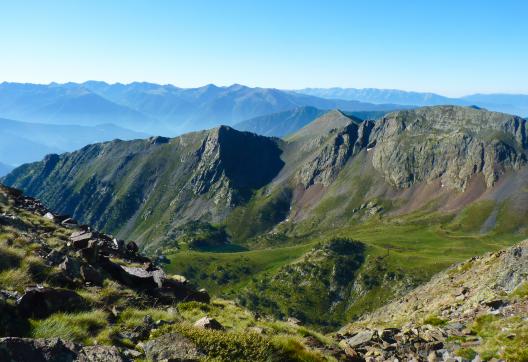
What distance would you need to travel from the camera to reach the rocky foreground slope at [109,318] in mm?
14696

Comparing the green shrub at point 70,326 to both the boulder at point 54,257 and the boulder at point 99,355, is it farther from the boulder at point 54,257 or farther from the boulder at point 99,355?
the boulder at point 54,257

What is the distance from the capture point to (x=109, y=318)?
61.9 ft

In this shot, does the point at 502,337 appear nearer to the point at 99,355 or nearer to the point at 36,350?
the point at 99,355

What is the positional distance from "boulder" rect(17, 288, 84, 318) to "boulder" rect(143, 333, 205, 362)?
14.2ft

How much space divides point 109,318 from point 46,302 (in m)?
2.84

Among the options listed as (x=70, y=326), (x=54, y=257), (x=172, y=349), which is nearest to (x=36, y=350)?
(x=70, y=326)

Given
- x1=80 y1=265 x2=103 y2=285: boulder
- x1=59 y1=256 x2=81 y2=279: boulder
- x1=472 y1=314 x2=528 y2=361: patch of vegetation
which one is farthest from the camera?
x1=80 y1=265 x2=103 y2=285: boulder

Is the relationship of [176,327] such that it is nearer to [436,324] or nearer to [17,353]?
[17,353]

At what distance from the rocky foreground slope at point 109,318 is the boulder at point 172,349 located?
0.12 ft

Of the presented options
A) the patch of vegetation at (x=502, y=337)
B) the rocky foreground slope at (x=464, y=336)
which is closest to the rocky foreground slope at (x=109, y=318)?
the rocky foreground slope at (x=464, y=336)

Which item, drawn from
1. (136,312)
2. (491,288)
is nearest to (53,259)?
(136,312)

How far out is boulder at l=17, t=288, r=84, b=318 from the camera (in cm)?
1647

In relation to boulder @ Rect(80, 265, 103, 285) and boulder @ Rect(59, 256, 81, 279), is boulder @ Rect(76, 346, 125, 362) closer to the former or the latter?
boulder @ Rect(59, 256, 81, 279)

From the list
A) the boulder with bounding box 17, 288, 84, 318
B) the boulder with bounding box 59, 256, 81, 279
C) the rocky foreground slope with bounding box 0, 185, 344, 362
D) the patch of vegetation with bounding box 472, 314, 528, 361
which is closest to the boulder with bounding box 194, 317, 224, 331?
the rocky foreground slope with bounding box 0, 185, 344, 362
